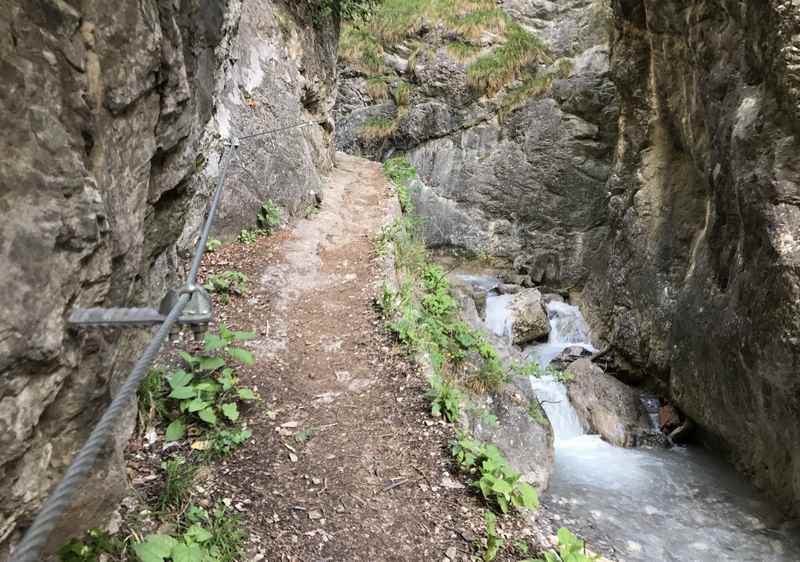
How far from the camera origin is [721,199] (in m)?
6.09

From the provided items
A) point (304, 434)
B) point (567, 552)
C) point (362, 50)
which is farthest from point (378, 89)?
point (567, 552)

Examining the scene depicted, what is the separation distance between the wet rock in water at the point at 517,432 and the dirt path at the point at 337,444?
0.95 m

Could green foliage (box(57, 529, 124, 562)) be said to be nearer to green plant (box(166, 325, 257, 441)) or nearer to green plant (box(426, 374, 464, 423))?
green plant (box(166, 325, 257, 441))

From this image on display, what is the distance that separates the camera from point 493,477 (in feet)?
12.3

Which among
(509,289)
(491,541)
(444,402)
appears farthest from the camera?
(509,289)

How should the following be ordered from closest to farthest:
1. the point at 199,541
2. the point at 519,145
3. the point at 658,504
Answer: the point at 199,541
the point at 658,504
the point at 519,145

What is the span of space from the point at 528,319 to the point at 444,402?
5803 mm

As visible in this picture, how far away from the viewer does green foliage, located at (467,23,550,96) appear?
1438 centimetres

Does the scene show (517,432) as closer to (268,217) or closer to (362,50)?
(268,217)

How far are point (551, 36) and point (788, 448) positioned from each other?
45.1 ft

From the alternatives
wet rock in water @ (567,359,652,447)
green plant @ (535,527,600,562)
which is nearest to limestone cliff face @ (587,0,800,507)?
wet rock in water @ (567,359,652,447)

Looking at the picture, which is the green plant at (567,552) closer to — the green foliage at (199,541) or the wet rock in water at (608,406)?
the green foliage at (199,541)

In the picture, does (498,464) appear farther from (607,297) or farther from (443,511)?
(607,297)

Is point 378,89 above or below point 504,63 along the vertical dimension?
below
